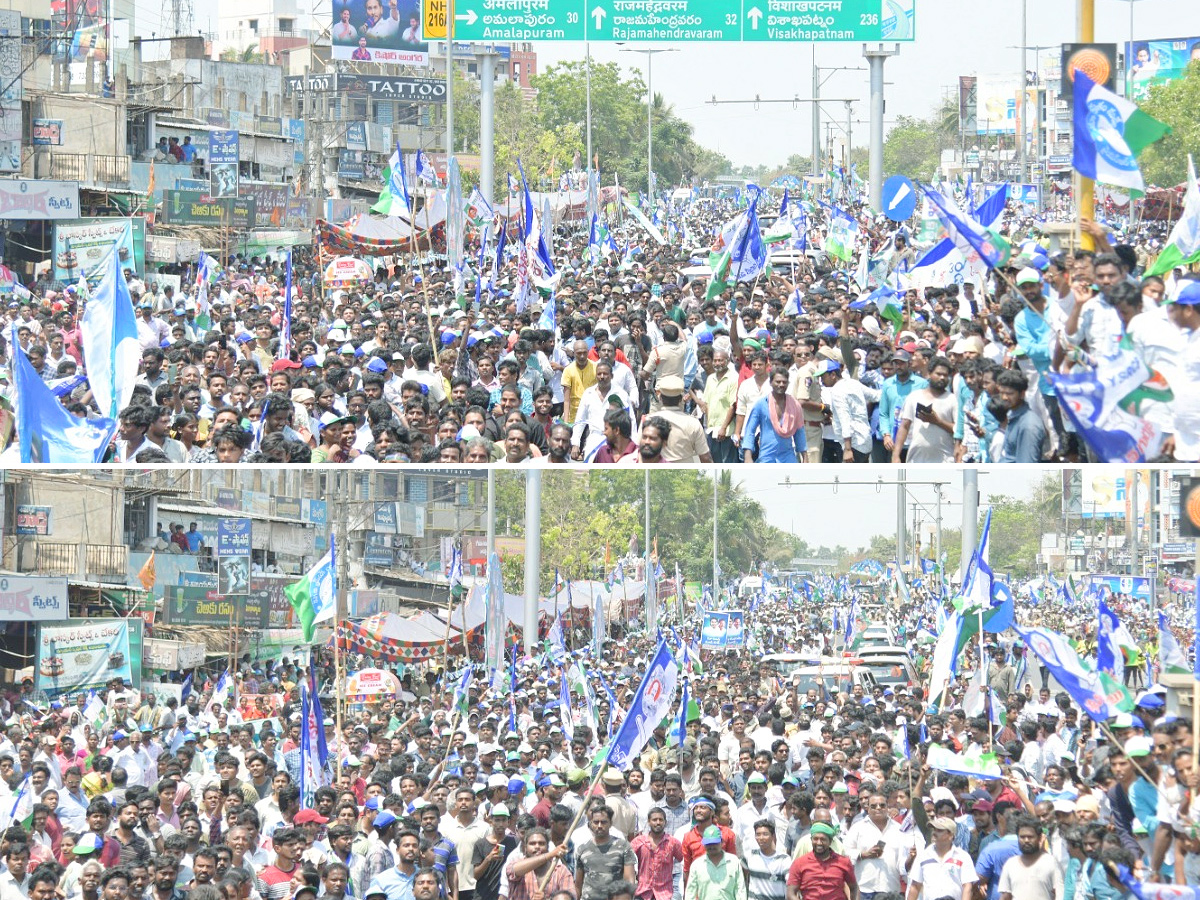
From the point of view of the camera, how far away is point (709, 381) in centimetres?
1245

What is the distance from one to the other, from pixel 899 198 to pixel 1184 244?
5.84 m

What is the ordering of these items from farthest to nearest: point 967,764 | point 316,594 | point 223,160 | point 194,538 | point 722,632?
point 223,160 → point 722,632 → point 194,538 → point 316,594 → point 967,764

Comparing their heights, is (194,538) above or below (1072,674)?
below

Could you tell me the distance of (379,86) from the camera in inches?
2510

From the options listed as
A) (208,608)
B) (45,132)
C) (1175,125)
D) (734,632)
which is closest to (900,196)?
(208,608)

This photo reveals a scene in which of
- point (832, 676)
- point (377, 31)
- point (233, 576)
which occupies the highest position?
point (377, 31)

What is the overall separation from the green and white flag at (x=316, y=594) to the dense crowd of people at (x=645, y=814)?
110 centimetres

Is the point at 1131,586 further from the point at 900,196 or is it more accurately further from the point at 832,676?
the point at 900,196

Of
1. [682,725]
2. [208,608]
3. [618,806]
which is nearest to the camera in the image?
[618,806]

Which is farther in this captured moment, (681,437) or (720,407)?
(720,407)

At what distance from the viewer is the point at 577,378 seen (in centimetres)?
1303

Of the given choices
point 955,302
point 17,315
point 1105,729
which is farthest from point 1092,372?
point 17,315

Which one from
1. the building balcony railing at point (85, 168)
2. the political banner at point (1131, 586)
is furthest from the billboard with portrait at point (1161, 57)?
the building balcony railing at point (85, 168)

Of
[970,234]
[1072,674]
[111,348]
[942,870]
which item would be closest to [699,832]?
[942,870]
